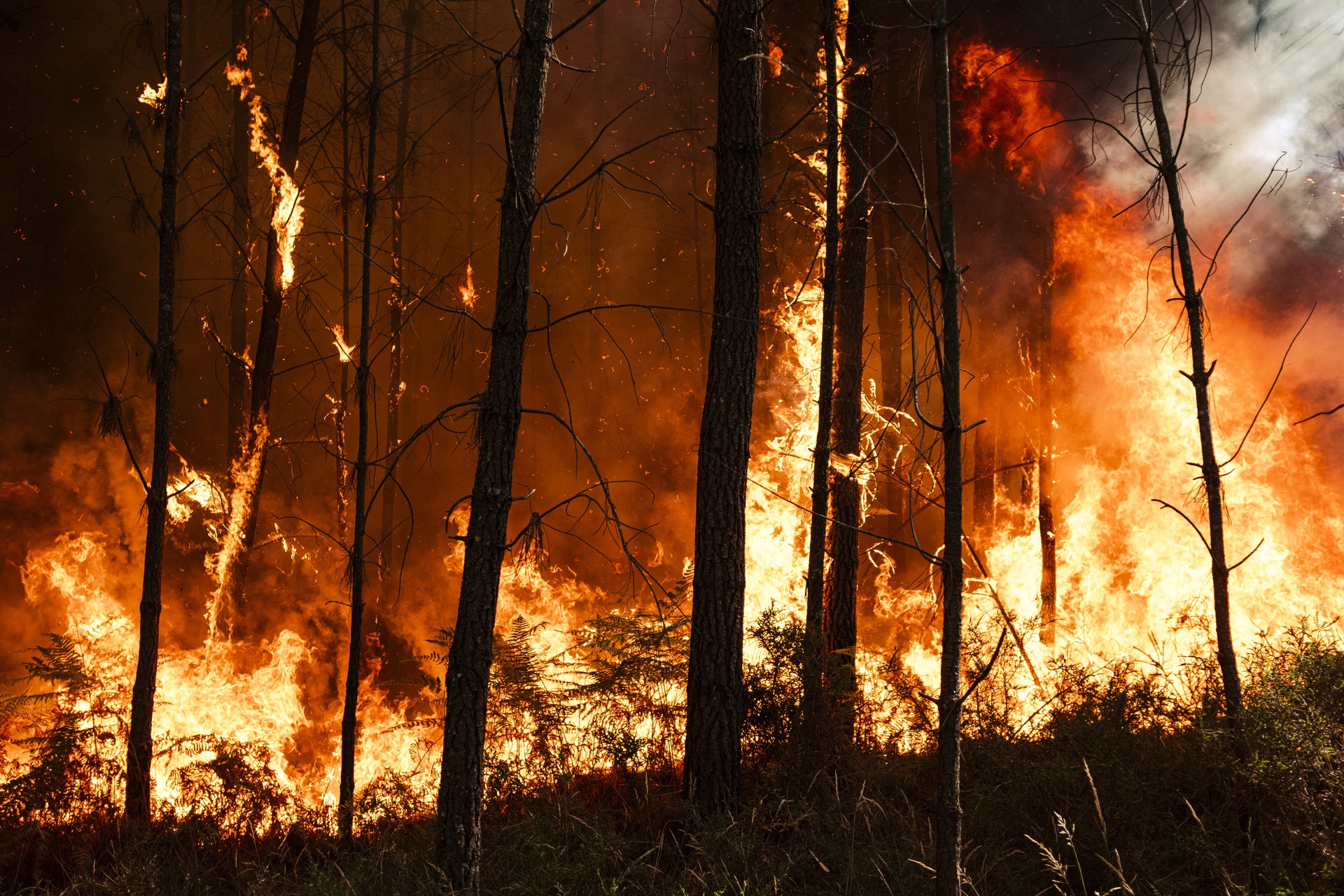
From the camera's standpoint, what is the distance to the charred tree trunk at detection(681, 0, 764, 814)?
209 inches

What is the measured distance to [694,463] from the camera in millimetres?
15086

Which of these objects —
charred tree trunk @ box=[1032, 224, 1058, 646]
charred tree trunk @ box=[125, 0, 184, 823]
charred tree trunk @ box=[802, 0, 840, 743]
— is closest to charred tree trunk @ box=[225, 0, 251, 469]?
charred tree trunk @ box=[125, 0, 184, 823]

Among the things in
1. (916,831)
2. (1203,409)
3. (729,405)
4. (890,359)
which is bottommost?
(916,831)

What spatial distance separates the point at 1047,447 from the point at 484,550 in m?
12.7

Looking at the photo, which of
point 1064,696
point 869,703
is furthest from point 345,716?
point 1064,696

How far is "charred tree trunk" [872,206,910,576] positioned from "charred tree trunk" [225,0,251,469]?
9913 millimetres

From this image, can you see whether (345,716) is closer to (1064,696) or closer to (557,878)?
(557,878)

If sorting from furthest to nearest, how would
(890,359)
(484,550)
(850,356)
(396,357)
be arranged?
1. (890,359)
2. (396,357)
3. (850,356)
4. (484,550)

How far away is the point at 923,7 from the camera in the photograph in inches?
580

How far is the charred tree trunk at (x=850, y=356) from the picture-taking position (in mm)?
7973

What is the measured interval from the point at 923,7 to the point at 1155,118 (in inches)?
466

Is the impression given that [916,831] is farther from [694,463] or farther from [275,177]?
[694,463]

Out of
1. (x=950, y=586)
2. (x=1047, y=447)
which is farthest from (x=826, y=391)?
(x=1047, y=447)

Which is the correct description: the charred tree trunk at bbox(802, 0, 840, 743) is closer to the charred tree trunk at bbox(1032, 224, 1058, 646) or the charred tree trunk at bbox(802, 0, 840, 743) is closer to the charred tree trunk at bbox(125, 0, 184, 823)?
the charred tree trunk at bbox(125, 0, 184, 823)
